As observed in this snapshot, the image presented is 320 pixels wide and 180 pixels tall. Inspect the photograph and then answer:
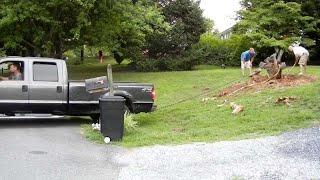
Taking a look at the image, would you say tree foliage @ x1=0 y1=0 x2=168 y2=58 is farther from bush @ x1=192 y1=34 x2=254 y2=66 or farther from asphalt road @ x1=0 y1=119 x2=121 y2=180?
asphalt road @ x1=0 y1=119 x2=121 y2=180

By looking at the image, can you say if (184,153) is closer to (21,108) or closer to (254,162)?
(254,162)

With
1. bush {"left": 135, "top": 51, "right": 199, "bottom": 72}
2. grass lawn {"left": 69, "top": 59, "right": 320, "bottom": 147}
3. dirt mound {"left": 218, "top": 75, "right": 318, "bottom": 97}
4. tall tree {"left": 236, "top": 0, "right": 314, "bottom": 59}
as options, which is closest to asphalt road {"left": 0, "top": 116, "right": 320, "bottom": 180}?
grass lawn {"left": 69, "top": 59, "right": 320, "bottom": 147}

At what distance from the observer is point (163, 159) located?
10.1 metres

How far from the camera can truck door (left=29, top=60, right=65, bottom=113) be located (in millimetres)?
14547

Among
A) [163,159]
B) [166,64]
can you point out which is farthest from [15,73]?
[166,64]

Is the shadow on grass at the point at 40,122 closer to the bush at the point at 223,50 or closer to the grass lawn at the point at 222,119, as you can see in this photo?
the grass lawn at the point at 222,119

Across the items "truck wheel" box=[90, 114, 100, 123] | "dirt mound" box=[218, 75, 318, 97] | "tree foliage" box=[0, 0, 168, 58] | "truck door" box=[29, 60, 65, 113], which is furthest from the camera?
"tree foliage" box=[0, 0, 168, 58]

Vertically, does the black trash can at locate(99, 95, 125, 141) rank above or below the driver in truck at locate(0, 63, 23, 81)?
below

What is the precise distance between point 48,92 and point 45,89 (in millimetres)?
113

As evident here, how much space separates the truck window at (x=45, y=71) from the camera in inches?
585

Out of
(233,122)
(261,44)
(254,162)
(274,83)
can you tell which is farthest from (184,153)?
(261,44)

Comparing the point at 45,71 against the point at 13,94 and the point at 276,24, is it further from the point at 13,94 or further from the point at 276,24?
the point at 276,24

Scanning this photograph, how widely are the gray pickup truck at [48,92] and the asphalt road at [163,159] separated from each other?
5.51 feet

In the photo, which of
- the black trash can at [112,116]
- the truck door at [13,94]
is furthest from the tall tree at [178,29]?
the black trash can at [112,116]
